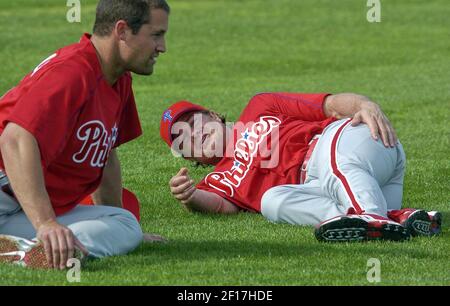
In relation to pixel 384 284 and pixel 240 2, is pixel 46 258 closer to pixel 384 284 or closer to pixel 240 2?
pixel 384 284

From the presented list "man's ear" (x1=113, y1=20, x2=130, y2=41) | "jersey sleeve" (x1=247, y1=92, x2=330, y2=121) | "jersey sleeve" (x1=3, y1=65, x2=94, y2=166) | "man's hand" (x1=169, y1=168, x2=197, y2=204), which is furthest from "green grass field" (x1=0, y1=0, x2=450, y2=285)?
"man's ear" (x1=113, y1=20, x2=130, y2=41)

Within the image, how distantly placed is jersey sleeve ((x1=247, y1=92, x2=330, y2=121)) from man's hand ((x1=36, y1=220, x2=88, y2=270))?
9.27ft

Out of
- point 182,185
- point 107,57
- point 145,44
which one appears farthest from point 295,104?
point 107,57

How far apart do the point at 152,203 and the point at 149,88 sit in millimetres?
8470

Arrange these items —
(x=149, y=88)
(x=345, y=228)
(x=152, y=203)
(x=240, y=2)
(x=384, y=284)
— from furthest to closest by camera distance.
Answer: (x=240, y=2), (x=149, y=88), (x=152, y=203), (x=345, y=228), (x=384, y=284)

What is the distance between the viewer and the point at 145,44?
6277 mm

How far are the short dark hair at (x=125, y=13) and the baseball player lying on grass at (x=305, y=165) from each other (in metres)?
1.51

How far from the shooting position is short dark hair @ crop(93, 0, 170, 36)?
6215mm

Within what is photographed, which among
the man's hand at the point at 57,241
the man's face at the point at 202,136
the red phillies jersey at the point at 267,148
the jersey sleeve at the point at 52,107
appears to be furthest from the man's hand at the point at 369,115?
the man's hand at the point at 57,241

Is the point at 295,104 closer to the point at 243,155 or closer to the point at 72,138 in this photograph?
the point at 243,155

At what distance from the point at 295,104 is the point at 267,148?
0.42 m

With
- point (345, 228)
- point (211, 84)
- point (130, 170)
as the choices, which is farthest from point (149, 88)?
point (345, 228)

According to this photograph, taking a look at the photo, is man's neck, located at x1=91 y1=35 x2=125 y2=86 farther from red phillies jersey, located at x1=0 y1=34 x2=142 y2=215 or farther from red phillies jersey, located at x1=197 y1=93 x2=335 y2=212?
red phillies jersey, located at x1=197 y1=93 x2=335 y2=212

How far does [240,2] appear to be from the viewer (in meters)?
27.0
